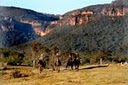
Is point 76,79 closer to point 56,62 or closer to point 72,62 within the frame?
point 72,62

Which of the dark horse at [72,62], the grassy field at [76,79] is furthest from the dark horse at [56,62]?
the grassy field at [76,79]

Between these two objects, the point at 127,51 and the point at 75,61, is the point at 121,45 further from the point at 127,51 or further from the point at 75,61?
the point at 75,61

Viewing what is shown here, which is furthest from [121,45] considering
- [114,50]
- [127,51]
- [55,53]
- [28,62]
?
[55,53]

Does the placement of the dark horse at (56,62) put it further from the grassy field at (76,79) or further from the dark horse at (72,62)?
the grassy field at (76,79)

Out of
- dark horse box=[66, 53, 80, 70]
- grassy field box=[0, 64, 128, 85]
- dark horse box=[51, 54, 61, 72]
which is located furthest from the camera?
dark horse box=[66, 53, 80, 70]

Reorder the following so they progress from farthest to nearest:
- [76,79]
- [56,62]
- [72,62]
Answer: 1. [56,62]
2. [72,62]
3. [76,79]

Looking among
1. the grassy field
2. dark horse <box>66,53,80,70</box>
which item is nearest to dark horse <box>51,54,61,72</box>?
dark horse <box>66,53,80,70</box>

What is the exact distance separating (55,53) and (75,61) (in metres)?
5.78

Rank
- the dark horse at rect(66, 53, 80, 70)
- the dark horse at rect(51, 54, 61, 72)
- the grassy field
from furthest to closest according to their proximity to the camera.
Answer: the dark horse at rect(66, 53, 80, 70) < the dark horse at rect(51, 54, 61, 72) < the grassy field

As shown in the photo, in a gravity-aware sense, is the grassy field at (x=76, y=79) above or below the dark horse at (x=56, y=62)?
below

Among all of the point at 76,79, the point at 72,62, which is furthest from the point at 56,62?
the point at 76,79

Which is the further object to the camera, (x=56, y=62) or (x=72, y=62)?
(x=56, y=62)

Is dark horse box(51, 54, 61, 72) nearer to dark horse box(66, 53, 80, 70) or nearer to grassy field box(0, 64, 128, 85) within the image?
dark horse box(66, 53, 80, 70)

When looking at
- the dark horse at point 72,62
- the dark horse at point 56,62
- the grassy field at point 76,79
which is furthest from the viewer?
the dark horse at point 72,62
